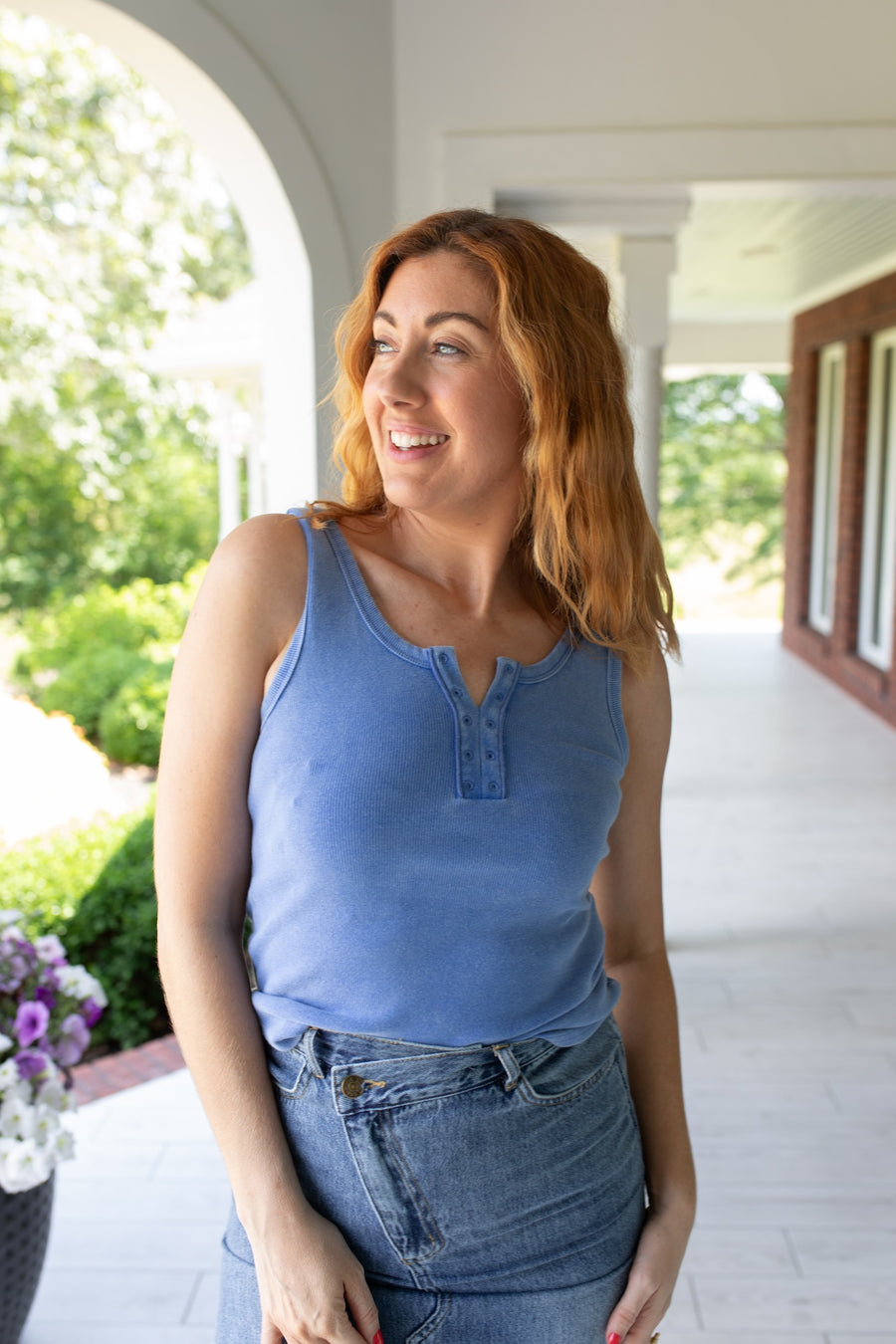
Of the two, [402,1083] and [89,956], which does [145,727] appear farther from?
[402,1083]

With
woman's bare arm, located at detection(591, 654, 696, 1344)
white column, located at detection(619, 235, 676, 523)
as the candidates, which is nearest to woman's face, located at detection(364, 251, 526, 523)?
woman's bare arm, located at detection(591, 654, 696, 1344)

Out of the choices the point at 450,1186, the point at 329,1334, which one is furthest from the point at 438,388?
the point at 329,1334

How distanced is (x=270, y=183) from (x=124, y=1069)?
255 centimetres

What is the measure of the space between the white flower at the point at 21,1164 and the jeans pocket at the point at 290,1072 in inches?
46.5

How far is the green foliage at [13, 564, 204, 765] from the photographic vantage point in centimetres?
839

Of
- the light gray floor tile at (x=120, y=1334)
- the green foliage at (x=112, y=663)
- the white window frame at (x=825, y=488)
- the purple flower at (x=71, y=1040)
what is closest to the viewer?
the purple flower at (x=71, y=1040)

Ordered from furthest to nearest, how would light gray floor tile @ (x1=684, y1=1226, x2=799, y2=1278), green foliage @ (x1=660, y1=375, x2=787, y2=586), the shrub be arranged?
green foliage @ (x1=660, y1=375, x2=787, y2=586)
the shrub
light gray floor tile @ (x1=684, y1=1226, x2=799, y2=1278)

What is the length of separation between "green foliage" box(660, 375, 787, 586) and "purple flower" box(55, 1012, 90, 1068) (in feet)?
76.4

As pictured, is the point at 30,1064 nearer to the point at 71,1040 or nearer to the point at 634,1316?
the point at 71,1040

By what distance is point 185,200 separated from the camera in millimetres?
16031

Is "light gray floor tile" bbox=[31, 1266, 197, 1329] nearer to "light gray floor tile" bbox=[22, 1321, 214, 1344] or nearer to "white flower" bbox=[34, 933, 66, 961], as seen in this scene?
"light gray floor tile" bbox=[22, 1321, 214, 1344]

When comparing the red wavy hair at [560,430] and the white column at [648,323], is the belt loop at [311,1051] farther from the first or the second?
the white column at [648,323]

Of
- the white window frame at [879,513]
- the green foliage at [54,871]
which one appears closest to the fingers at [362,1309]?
the green foliage at [54,871]

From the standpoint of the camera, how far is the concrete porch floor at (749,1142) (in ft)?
8.48
